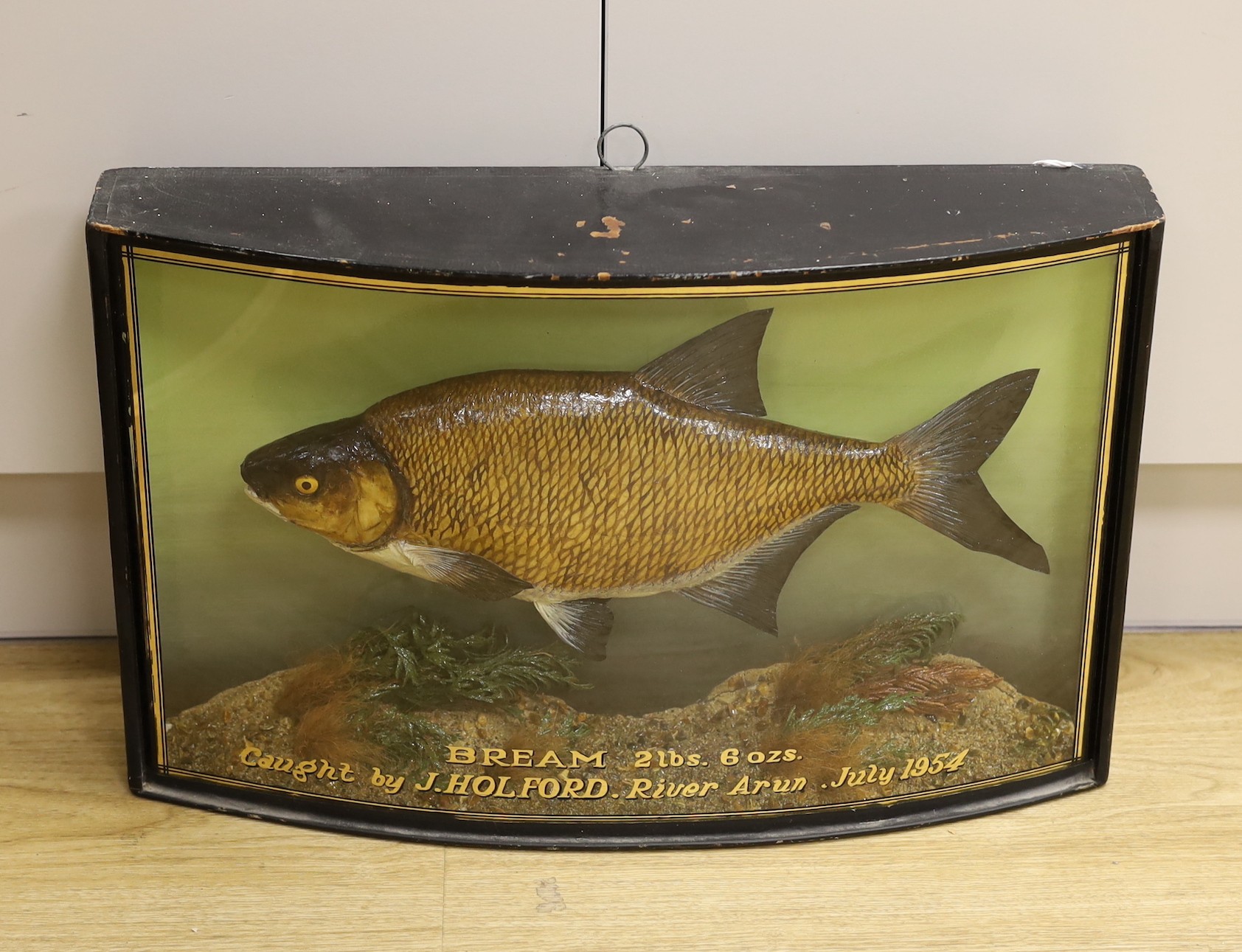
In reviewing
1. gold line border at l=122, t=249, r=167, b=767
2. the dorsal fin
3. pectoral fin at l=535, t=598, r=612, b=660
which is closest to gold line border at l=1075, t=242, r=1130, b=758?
the dorsal fin

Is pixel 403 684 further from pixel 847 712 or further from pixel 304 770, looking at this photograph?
pixel 847 712

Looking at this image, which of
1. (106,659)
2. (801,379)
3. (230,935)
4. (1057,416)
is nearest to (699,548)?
(801,379)

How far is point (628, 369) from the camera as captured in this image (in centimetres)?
84

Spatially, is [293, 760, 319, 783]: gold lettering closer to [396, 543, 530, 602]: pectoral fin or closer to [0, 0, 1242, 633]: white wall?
[396, 543, 530, 602]: pectoral fin

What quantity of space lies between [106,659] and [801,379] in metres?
0.69

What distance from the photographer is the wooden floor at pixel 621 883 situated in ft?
2.82

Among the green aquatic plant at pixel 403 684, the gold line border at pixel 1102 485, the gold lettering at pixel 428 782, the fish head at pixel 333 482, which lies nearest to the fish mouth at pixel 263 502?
the fish head at pixel 333 482

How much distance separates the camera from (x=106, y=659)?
1147 millimetres

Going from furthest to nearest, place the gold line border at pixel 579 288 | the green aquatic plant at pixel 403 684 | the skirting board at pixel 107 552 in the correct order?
1. the skirting board at pixel 107 552
2. the green aquatic plant at pixel 403 684
3. the gold line border at pixel 579 288

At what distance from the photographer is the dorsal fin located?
0.83 metres

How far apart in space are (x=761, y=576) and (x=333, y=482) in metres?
0.30

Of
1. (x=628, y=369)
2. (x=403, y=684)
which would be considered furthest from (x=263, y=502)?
(x=628, y=369)

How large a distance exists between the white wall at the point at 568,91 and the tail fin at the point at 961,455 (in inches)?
8.8

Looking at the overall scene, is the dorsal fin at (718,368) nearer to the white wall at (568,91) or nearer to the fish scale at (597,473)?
the fish scale at (597,473)
